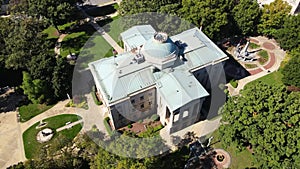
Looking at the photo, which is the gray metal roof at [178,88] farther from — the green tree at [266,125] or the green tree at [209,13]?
the green tree at [209,13]

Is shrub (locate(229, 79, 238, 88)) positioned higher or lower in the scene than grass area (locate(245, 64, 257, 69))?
lower

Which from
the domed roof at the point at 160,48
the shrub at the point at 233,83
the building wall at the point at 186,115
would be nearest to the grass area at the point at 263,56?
the shrub at the point at 233,83

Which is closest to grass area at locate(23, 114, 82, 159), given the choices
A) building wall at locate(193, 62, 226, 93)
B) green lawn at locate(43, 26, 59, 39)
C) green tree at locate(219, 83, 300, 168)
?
building wall at locate(193, 62, 226, 93)

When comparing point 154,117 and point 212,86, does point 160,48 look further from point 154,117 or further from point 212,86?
point 212,86

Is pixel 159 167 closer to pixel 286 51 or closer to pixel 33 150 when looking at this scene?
pixel 33 150

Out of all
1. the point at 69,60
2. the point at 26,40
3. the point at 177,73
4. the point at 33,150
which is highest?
the point at 26,40

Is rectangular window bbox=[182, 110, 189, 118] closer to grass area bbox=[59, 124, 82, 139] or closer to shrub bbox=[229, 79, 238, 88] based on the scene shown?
shrub bbox=[229, 79, 238, 88]

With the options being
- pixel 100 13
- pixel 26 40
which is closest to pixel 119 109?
pixel 26 40
